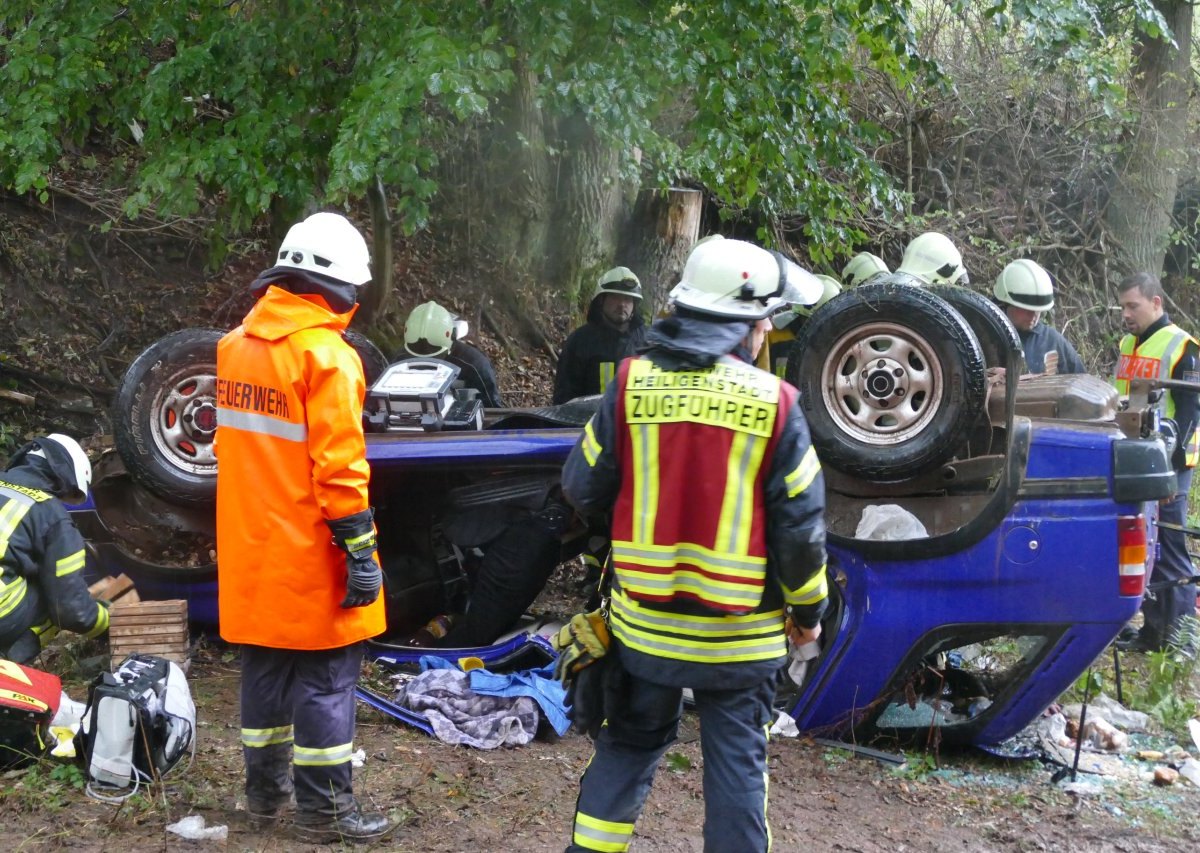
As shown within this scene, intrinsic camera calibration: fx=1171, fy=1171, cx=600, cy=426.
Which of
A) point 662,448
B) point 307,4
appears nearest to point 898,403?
point 662,448

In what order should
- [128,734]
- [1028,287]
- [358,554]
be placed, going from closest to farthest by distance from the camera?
[358,554], [128,734], [1028,287]

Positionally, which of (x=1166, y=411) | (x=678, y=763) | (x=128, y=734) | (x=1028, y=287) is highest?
(x=1028, y=287)

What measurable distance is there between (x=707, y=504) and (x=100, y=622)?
10.1 feet

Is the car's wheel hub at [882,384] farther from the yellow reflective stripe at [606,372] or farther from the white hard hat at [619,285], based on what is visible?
the white hard hat at [619,285]

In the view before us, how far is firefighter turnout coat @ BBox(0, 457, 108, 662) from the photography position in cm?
450

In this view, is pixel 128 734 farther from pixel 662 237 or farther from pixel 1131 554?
pixel 662 237

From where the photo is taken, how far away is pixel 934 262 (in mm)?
6191

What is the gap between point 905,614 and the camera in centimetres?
439

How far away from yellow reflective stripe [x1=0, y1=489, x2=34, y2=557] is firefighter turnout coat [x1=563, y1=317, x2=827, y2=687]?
2563mm

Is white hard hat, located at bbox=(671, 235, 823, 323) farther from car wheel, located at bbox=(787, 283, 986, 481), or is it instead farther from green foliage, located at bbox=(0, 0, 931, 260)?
green foliage, located at bbox=(0, 0, 931, 260)

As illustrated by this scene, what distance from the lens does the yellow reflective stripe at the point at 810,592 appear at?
9.92 feet

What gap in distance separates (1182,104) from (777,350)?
295 inches

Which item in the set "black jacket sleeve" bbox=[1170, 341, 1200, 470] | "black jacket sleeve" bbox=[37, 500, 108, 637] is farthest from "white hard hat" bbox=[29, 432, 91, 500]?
"black jacket sleeve" bbox=[1170, 341, 1200, 470]

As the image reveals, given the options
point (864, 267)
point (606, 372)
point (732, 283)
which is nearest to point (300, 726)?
point (732, 283)
